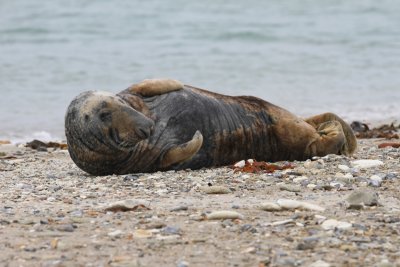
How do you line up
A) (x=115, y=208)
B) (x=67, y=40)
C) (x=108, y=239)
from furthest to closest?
(x=67, y=40)
(x=115, y=208)
(x=108, y=239)

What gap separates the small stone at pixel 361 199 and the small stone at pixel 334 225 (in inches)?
16.0

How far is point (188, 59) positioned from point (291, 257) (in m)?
15.5

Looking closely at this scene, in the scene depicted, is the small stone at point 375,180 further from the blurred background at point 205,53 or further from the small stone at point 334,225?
the blurred background at point 205,53

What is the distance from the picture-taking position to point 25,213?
5715 mm

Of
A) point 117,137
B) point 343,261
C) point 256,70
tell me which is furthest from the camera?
point 256,70

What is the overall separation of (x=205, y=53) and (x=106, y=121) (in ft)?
44.7

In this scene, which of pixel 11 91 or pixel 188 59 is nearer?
pixel 11 91

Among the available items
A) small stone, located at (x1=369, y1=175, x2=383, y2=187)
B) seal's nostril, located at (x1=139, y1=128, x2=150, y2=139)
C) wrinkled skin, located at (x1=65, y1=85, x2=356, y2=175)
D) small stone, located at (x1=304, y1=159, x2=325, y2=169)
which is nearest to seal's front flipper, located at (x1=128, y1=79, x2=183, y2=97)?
wrinkled skin, located at (x1=65, y1=85, x2=356, y2=175)

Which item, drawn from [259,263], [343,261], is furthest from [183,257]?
[343,261]

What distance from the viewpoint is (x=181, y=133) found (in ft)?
24.7

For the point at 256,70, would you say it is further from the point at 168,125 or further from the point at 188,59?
the point at 168,125

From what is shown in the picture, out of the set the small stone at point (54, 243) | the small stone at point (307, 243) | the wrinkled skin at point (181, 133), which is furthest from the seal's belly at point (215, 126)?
the small stone at point (307, 243)

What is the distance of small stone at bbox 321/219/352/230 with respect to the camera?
499 centimetres

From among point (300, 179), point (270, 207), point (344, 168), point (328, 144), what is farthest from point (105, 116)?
point (270, 207)
